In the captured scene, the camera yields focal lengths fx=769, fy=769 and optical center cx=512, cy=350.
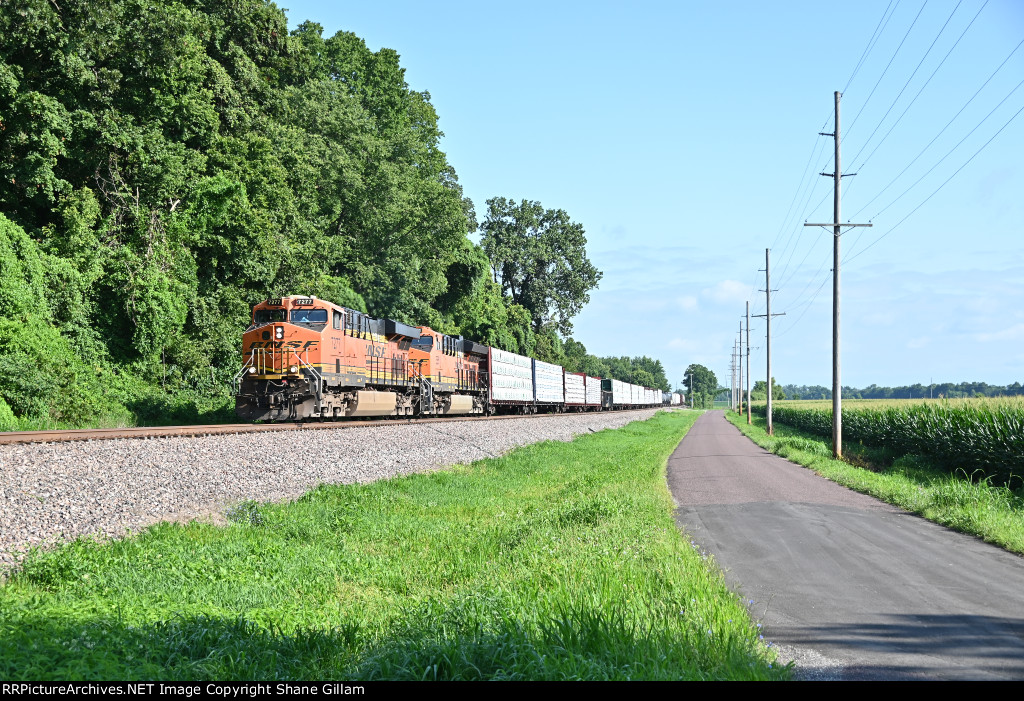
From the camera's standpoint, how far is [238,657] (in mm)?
5449

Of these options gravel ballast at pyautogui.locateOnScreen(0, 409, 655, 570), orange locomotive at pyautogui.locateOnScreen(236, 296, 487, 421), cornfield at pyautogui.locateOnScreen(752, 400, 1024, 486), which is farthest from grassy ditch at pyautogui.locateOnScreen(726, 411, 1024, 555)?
orange locomotive at pyautogui.locateOnScreen(236, 296, 487, 421)

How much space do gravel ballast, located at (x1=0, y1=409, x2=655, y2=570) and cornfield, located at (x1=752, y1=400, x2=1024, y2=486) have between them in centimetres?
1461

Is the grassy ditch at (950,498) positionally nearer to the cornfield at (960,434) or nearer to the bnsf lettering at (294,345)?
the cornfield at (960,434)

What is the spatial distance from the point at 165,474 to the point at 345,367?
13214mm

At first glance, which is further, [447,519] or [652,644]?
[447,519]

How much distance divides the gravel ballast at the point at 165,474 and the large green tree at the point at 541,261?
69.1m

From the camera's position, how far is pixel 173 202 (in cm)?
3250

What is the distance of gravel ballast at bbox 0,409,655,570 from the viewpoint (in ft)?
32.8

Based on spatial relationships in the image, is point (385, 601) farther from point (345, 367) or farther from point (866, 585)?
point (345, 367)

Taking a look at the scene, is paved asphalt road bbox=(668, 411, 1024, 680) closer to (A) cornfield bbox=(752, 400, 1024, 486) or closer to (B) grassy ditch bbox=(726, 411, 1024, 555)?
(B) grassy ditch bbox=(726, 411, 1024, 555)

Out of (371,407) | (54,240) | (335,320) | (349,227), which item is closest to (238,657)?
(335,320)

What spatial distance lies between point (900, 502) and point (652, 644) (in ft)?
36.8
